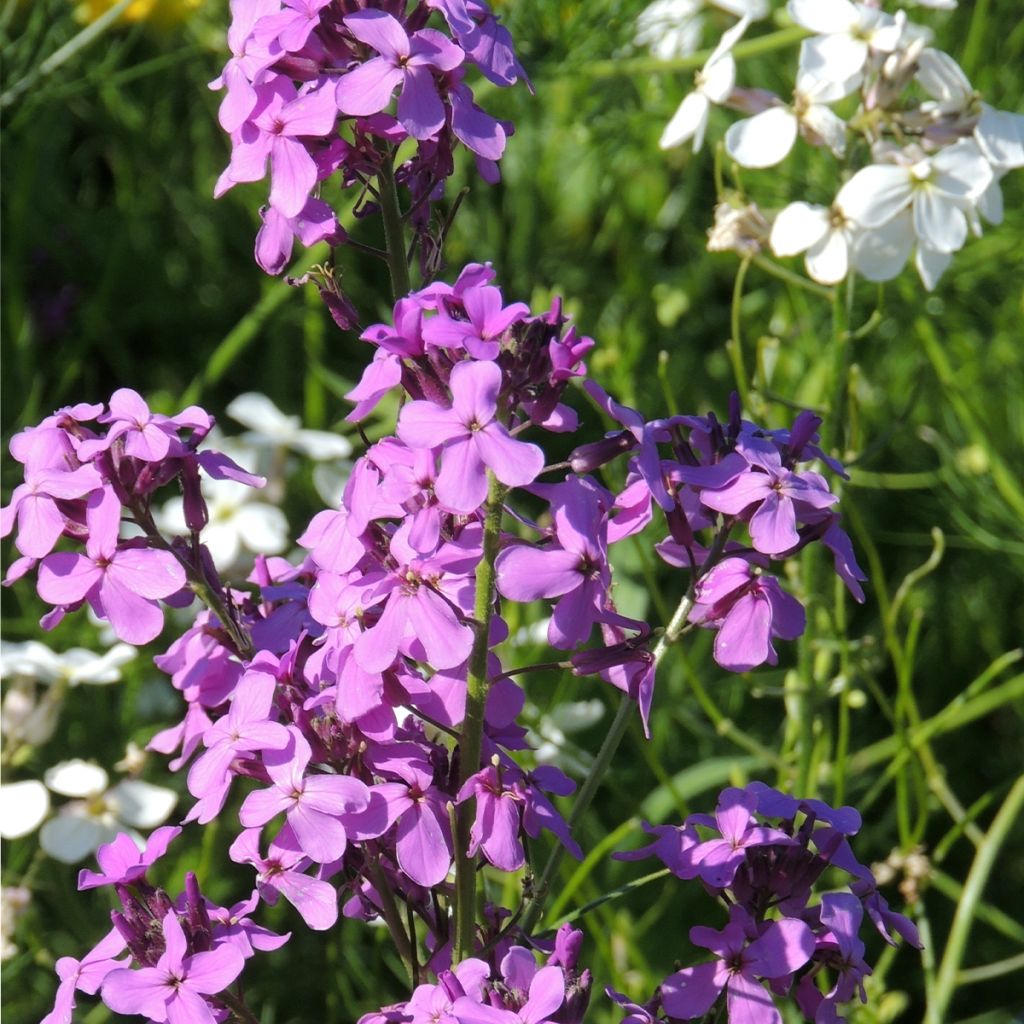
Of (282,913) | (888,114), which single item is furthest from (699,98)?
(282,913)

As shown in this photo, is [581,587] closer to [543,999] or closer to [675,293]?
[543,999]

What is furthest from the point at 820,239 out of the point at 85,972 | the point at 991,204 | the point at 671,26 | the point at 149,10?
the point at 149,10

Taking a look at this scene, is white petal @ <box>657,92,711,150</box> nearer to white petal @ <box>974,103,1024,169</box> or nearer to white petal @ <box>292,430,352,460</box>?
white petal @ <box>974,103,1024,169</box>

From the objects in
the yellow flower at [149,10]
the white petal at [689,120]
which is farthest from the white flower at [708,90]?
the yellow flower at [149,10]

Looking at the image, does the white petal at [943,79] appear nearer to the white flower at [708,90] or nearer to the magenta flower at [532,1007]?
the white flower at [708,90]

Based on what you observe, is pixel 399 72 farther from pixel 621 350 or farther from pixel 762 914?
pixel 621 350

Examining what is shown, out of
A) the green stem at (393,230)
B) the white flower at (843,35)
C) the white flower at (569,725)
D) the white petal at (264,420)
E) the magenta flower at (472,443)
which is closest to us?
the magenta flower at (472,443)
